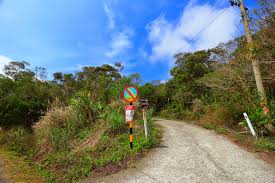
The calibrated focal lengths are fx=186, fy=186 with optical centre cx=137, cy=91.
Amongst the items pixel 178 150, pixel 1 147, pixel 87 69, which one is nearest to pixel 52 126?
pixel 1 147

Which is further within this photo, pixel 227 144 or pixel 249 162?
pixel 227 144

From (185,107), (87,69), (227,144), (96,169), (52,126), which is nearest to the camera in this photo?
(96,169)

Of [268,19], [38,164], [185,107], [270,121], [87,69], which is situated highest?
[87,69]

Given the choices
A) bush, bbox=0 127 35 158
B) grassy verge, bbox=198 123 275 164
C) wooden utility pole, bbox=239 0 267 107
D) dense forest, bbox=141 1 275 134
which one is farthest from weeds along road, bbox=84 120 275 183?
bush, bbox=0 127 35 158

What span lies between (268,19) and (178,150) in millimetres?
5926

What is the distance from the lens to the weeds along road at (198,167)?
3.85 m

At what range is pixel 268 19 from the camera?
22.8 ft

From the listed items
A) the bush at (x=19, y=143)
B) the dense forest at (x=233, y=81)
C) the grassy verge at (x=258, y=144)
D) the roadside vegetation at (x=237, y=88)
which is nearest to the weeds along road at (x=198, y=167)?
the grassy verge at (x=258, y=144)

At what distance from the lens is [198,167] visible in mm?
4402

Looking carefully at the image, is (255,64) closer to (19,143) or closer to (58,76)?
(19,143)

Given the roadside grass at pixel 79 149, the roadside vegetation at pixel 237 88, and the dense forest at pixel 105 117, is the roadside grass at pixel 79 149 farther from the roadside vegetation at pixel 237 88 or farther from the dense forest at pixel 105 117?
the roadside vegetation at pixel 237 88

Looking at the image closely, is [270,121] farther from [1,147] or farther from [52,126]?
[1,147]

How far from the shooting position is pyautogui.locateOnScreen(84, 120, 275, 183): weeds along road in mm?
3848

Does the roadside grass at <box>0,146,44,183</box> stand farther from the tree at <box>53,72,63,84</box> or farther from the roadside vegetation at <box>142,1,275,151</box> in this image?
the tree at <box>53,72,63,84</box>
